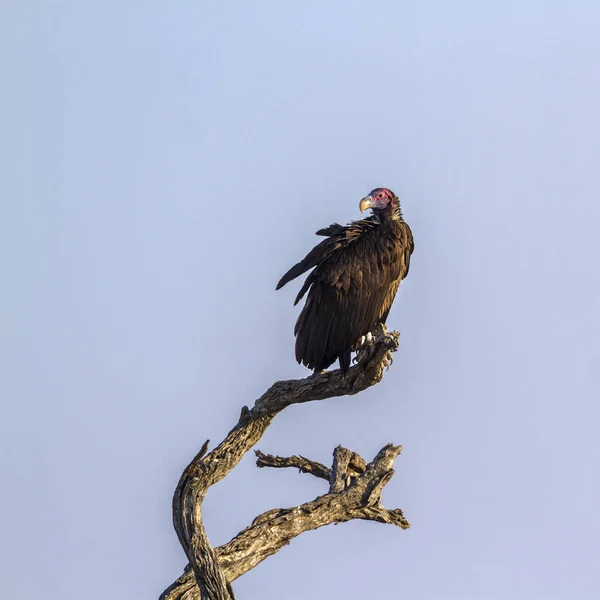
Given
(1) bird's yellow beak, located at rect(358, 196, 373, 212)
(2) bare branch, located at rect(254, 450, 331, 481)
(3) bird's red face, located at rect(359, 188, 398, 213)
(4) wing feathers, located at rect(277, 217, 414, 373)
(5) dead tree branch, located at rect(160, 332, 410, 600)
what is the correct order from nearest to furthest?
(5) dead tree branch, located at rect(160, 332, 410, 600), (2) bare branch, located at rect(254, 450, 331, 481), (4) wing feathers, located at rect(277, 217, 414, 373), (1) bird's yellow beak, located at rect(358, 196, 373, 212), (3) bird's red face, located at rect(359, 188, 398, 213)

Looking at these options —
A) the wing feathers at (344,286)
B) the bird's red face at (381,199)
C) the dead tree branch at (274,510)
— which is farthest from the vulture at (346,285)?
the dead tree branch at (274,510)

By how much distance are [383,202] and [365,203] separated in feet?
0.97

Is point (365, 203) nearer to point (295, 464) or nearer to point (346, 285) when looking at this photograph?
point (346, 285)

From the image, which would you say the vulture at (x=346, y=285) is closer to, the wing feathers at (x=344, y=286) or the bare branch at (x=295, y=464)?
the wing feathers at (x=344, y=286)

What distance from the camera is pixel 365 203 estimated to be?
34.4ft

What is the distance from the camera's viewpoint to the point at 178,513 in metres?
8.55

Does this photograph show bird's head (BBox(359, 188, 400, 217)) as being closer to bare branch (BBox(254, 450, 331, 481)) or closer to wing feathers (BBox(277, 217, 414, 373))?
wing feathers (BBox(277, 217, 414, 373))

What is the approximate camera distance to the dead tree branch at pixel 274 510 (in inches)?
332

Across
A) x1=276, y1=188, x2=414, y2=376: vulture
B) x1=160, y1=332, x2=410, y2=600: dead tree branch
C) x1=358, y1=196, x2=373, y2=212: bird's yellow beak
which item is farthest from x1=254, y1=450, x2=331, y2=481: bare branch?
x1=358, y1=196, x2=373, y2=212: bird's yellow beak

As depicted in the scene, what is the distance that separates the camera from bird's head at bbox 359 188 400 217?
10648 mm

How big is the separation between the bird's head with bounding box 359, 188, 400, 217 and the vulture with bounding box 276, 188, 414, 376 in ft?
0.70

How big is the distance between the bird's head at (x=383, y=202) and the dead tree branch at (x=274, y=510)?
2.23 m

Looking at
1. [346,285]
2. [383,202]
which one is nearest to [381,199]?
[383,202]

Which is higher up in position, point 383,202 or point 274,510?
point 383,202
